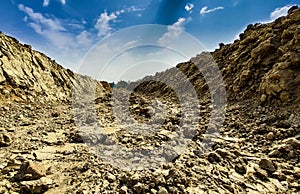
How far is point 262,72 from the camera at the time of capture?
7.93 m

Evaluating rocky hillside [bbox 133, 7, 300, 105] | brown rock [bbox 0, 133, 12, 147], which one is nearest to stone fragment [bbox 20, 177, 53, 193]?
brown rock [bbox 0, 133, 12, 147]

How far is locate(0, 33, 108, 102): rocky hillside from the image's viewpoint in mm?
11250

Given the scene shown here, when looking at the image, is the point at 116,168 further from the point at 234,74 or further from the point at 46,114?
the point at 234,74

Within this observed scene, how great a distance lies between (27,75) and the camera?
44.1ft

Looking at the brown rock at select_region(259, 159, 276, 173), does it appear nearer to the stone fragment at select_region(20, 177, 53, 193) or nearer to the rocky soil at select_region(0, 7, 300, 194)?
the rocky soil at select_region(0, 7, 300, 194)

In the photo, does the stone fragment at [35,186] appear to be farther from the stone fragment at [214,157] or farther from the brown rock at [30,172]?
the stone fragment at [214,157]

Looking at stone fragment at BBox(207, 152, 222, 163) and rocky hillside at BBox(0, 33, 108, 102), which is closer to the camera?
stone fragment at BBox(207, 152, 222, 163)

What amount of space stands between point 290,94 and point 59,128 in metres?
7.33

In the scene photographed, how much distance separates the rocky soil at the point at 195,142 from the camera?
3.27 meters

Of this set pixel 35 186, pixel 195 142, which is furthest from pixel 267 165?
pixel 35 186

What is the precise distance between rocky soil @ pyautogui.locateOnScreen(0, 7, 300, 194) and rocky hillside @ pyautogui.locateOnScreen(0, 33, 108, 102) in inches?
23.0

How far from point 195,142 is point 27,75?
1262 centimetres

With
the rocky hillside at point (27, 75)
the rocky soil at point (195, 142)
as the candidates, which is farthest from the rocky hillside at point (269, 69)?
the rocky hillside at point (27, 75)

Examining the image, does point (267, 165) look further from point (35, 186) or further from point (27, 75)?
point (27, 75)
